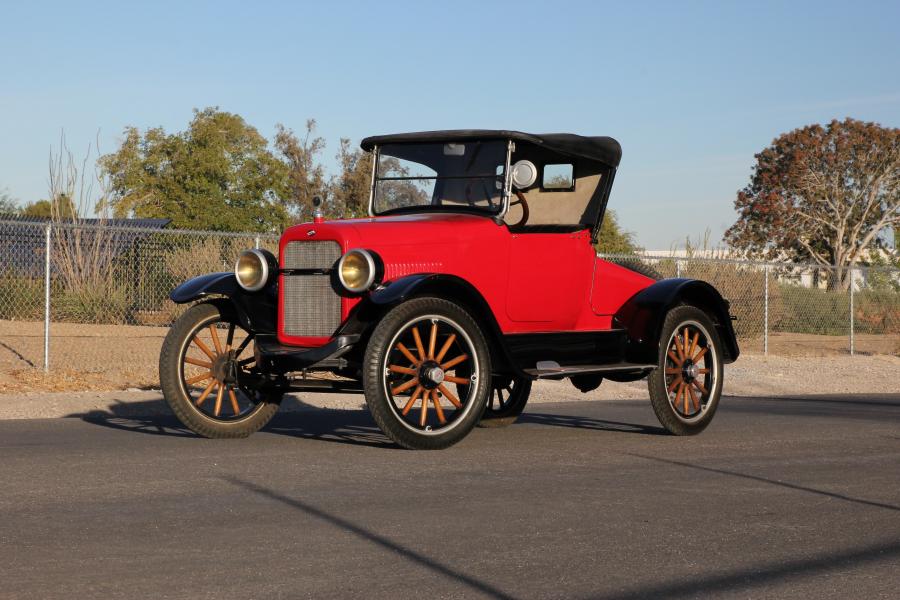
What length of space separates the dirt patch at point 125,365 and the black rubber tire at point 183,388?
16.5 ft

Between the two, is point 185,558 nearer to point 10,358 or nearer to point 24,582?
point 24,582

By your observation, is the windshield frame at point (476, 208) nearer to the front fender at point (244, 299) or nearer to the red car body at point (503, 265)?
the red car body at point (503, 265)

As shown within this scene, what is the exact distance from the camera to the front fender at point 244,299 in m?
9.91

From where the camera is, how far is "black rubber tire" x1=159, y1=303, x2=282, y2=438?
9.66 m

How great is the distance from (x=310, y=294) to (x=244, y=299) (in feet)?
A: 2.04

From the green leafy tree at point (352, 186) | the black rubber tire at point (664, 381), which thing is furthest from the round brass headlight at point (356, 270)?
the green leafy tree at point (352, 186)

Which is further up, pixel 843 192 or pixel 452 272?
pixel 843 192

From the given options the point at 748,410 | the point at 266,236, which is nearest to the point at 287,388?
the point at 748,410

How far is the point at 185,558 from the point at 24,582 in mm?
706

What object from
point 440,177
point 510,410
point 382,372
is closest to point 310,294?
point 382,372

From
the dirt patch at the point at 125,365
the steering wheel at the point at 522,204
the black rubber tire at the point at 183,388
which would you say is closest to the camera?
the black rubber tire at the point at 183,388

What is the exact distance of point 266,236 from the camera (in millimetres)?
18062

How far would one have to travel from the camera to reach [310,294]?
9672 millimetres

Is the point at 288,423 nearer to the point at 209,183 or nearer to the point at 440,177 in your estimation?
the point at 440,177
